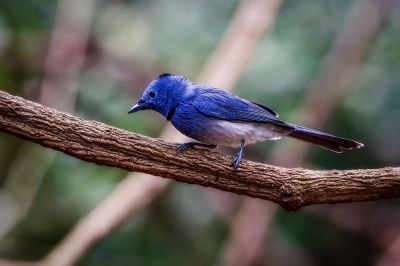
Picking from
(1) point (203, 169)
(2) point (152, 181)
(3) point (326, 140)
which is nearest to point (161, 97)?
(1) point (203, 169)

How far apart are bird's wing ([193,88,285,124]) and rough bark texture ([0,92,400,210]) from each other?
47 cm

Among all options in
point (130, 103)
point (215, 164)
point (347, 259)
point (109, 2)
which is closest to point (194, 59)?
point (130, 103)

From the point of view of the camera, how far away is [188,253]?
7.75 meters

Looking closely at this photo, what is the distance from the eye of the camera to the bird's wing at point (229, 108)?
13.7 ft

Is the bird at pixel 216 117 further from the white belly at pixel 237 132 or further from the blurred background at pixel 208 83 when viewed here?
the blurred background at pixel 208 83

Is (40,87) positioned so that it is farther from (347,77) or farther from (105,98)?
(347,77)

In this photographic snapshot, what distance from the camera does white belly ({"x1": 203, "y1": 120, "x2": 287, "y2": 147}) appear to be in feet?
13.4

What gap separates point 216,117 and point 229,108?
6.7 inches

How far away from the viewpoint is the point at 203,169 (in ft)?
12.0

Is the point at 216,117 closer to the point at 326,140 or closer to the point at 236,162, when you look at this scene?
the point at 236,162

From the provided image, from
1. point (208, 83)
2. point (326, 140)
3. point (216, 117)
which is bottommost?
point (208, 83)

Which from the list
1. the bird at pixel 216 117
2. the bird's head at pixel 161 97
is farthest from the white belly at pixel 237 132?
the bird's head at pixel 161 97

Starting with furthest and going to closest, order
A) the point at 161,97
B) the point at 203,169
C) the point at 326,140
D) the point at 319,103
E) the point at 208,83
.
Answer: the point at 319,103 < the point at 208,83 < the point at 161,97 < the point at 326,140 < the point at 203,169

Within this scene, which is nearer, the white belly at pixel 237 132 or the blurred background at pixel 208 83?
the white belly at pixel 237 132
